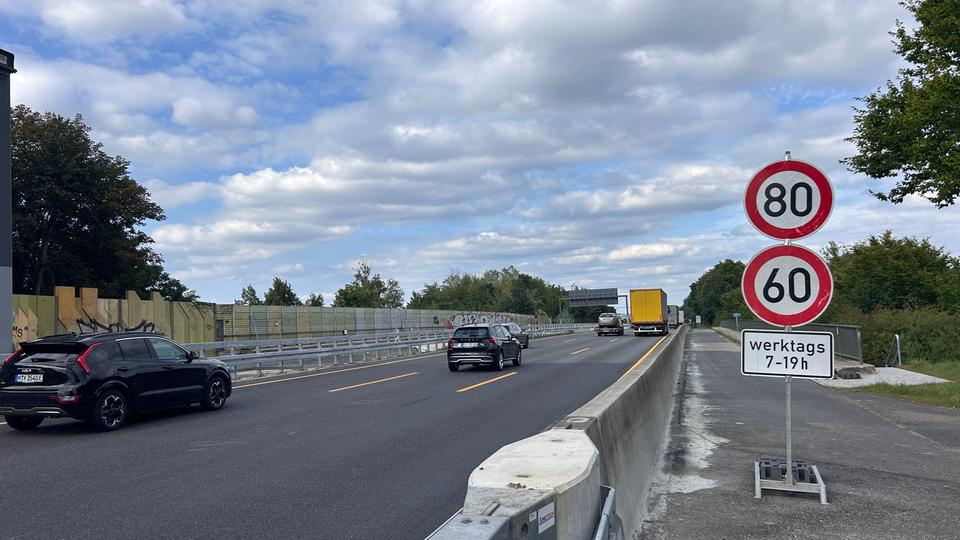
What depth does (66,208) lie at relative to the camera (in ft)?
146

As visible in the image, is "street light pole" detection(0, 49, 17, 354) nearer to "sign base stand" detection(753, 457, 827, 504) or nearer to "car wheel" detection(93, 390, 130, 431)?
→ "car wheel" detection(93, 390, 130, 431)

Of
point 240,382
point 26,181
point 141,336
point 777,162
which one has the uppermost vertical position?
point 26,181

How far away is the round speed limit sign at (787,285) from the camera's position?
269 inches

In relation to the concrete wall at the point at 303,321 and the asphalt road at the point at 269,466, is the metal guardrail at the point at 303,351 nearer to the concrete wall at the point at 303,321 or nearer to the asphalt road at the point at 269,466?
the concrete wall at the point at 303,321

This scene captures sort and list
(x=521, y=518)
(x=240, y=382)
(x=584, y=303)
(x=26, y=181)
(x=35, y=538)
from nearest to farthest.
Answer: (x=521, y=518) < (x=35, y=538) < (x=240, y=382) < (x=26, y=181) < (x=584, y=303)

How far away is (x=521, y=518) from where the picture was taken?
295 cm

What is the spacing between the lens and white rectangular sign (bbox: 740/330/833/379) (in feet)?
22.6

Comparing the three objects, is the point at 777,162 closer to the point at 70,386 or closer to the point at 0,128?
the point at 70,386

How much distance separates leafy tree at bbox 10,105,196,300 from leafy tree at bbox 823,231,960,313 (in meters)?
46.8

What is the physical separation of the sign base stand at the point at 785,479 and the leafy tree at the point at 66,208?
43752 mm

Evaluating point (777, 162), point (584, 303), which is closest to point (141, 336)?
point (777, 162)

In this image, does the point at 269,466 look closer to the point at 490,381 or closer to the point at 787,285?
the point at 787,285

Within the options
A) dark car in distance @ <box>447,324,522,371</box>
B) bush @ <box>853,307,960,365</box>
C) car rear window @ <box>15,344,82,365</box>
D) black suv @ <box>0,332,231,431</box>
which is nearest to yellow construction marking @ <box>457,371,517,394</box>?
dark car in distance @ <box>447,324,522,371</box>

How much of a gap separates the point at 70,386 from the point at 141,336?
194 centimetres
